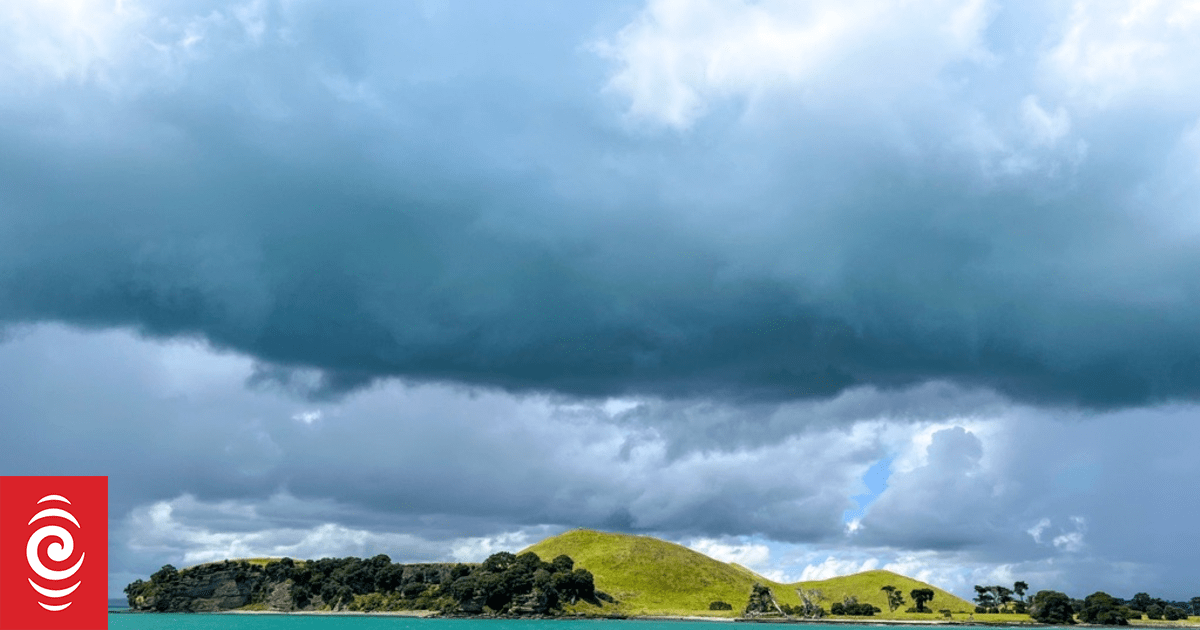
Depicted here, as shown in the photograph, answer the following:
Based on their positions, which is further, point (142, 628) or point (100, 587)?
point (142, 628)

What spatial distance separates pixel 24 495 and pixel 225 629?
18212 centimetres

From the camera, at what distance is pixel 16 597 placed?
3503 cm

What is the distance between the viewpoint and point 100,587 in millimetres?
34750

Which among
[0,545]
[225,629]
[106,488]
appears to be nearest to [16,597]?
[0,545]

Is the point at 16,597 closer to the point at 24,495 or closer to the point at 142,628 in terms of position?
the point at 24,495

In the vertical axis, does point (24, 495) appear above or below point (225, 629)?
above

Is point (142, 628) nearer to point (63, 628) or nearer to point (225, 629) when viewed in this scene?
point (225, 629)

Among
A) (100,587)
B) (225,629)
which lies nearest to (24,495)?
(100,587)

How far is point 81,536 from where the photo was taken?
1344 inches

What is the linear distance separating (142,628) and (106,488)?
19108 cm

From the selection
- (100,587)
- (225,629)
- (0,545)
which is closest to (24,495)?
→ (0,545)

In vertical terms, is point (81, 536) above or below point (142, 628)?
above

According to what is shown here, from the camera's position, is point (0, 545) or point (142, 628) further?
point (142, 628)

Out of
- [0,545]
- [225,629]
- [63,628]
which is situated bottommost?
[225,629]
